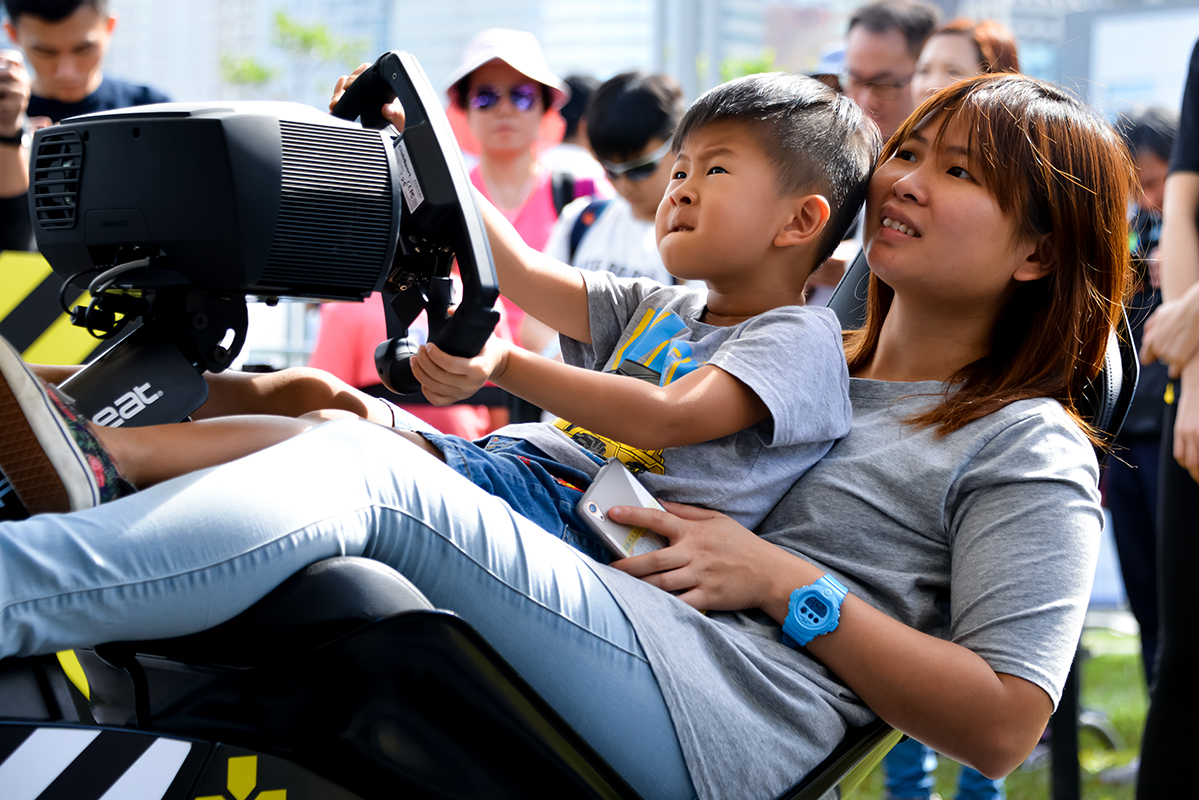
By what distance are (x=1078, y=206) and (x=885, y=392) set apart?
13.5 inches

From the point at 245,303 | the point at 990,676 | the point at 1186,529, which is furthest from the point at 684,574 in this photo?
the point at 1186,529

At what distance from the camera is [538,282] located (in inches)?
61.6

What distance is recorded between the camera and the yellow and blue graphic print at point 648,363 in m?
→ 1.40

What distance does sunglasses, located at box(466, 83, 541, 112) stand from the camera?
331cm

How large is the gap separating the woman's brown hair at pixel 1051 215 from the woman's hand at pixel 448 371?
0.59 meters

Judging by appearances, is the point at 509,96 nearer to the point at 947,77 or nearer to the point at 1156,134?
the point at 947,77

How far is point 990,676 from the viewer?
114 cm

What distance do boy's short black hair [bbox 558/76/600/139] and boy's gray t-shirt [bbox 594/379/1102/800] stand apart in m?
3.43

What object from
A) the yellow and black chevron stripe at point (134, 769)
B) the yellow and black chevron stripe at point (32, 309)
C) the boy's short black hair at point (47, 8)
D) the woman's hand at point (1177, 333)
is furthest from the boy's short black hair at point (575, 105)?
the yellow and black chevron stripe at point (134, 769)

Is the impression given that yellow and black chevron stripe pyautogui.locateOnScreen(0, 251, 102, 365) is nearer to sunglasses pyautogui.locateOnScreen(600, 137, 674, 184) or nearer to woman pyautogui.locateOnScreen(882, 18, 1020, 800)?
sunglasses pyautogui.locateOnScreen(600, 137, 674, 184)

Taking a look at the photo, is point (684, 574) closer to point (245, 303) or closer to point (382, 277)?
point (382, 277)

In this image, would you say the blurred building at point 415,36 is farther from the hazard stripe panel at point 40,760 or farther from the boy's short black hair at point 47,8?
the hazard stripe panel at point 40,760

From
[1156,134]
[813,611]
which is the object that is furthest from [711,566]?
[1156,134]

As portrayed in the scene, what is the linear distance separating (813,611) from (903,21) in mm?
2104
